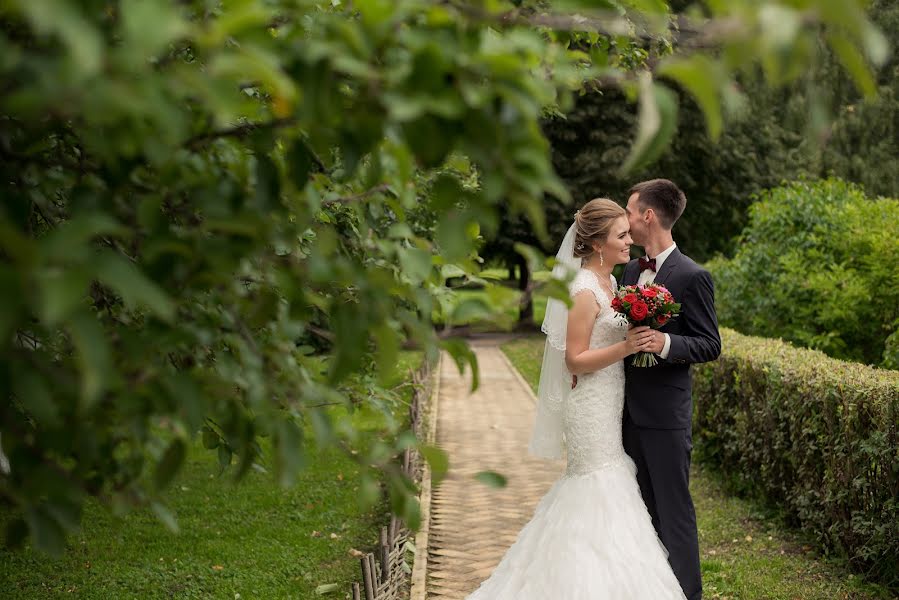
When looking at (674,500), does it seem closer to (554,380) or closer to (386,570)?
(554,380)

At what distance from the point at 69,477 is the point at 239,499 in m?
7.13

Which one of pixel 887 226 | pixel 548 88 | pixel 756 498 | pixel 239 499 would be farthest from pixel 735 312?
pixel 548 88

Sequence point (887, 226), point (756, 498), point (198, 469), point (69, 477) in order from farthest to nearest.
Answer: point (887, 226) → point (198, 469) → point (756, 498) → point (69, 477)

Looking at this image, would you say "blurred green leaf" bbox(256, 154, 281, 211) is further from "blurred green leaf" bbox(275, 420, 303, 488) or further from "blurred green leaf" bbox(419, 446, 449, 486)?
"blurred green leaf" bbox(419, 446, 449, 486)

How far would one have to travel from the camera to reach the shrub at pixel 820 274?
10773 mm

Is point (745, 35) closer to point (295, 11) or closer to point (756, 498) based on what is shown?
point (295, 11)

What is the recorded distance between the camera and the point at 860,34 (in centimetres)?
131

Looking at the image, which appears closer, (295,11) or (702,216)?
(295,11)

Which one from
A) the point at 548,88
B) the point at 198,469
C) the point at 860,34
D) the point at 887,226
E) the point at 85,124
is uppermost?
the point at 860,34

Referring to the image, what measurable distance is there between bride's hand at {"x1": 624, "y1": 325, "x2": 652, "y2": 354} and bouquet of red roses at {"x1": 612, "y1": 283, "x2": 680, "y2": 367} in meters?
0.04

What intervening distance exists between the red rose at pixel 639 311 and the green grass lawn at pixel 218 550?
1655mm

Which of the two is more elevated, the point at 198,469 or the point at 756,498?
the point at 756,498

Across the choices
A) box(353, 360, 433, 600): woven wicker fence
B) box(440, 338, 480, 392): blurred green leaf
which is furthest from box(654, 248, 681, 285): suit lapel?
box(440, 338, 480, 392): blurred green leaf

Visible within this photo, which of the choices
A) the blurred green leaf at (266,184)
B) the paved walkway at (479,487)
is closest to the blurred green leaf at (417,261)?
the blurred green leaf at (266,184)
